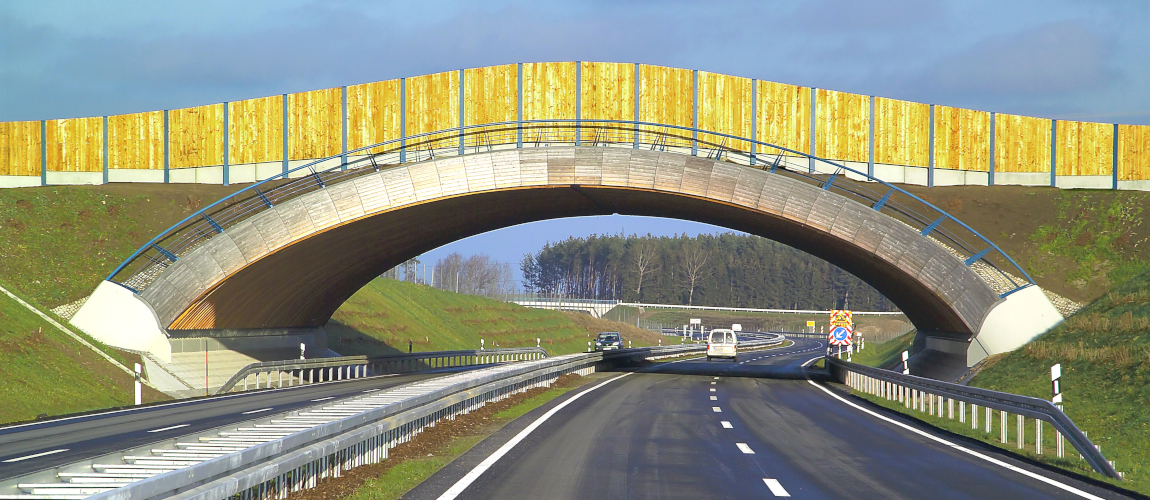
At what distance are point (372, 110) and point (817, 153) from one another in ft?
56.3

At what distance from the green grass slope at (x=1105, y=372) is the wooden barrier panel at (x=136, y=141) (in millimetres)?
32787

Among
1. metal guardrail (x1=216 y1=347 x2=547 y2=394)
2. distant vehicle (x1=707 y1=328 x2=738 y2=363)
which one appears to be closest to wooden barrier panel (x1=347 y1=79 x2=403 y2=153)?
metal guardrail (x1=216 y1=347 x2=547 y2=394)

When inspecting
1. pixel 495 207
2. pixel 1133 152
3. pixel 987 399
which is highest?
pixel 1133 152

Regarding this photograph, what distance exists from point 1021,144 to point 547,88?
1967 cm

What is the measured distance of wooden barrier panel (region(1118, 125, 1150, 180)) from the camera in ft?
127

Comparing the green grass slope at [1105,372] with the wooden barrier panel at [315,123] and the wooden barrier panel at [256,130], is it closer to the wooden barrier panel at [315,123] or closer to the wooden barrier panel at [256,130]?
the wooden barrier panel at [315,123]

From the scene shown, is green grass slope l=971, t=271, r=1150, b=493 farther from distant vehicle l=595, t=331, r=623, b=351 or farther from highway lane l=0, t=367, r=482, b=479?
distant vehicle l=595, t=331, r=623, b=351

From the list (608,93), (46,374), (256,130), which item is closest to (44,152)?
(256,130)

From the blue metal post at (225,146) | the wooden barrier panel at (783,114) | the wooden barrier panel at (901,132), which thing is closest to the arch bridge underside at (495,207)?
the wooden barrier panel at (783,114)

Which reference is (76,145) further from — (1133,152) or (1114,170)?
(1133,152)

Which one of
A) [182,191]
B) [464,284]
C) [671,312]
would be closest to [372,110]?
[182,191]

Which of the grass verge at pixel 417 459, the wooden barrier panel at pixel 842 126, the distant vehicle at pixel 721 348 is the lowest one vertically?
the distant vehicle at pixel 721 348

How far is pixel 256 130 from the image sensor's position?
37.4 m

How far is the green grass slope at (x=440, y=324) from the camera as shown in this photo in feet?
→ 179
